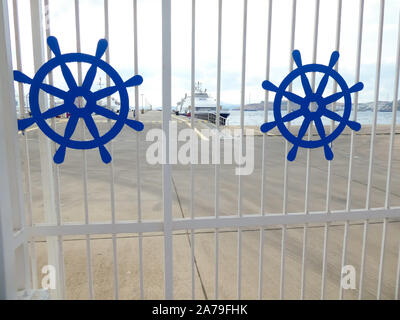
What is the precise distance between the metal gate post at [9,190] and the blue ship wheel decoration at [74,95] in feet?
0.61

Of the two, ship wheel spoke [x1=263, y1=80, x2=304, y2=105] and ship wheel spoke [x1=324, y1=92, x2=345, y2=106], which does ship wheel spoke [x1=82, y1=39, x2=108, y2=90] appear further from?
ship wheel spoke [x1=324, y1=92, x2=345, y2=106]

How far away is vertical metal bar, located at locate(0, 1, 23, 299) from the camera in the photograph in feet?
5.51

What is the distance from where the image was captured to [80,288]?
10.1ft

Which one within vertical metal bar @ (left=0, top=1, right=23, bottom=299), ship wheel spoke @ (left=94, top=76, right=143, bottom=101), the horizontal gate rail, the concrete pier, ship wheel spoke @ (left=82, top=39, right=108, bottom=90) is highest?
ship wheel spoke @ (left=82, top=39, right=108, bottom=90)

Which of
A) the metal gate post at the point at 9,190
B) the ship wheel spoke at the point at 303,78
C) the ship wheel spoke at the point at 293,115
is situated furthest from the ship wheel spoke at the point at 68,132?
the ship wheel spoke at the point at 303,78

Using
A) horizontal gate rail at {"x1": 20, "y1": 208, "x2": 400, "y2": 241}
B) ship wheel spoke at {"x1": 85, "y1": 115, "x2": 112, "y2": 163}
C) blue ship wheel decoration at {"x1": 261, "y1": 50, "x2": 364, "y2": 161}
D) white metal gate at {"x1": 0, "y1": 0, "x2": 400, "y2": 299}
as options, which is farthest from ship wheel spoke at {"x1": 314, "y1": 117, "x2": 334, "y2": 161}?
ship wheel spoke at {"x1": 85, "y1": 115, "x2": 112, "y2": 163}

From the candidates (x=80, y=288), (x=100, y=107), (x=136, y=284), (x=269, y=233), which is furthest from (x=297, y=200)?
(x=100, y=107)

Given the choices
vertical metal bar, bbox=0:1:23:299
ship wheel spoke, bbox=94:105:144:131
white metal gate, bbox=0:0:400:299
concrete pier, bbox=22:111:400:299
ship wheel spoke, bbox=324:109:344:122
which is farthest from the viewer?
concrete pier, bbox=22:111:400:299

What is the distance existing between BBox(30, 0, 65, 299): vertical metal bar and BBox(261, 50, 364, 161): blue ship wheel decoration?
1.56 meters

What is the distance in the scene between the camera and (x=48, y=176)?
2.21 meters

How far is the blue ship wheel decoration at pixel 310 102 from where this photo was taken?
7.63 feet

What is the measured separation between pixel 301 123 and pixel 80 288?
8.48 ft
